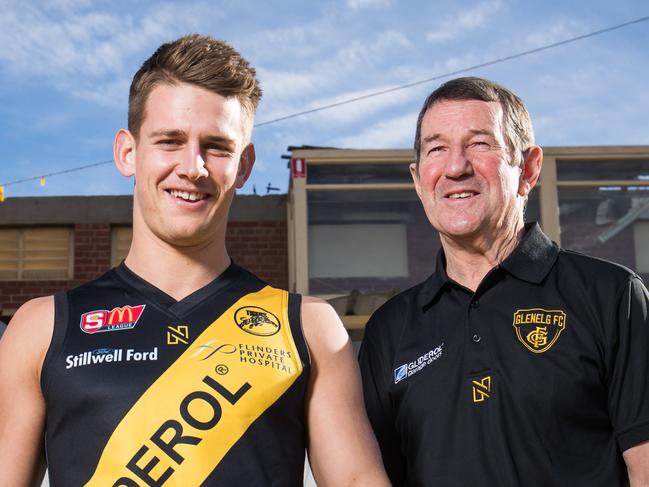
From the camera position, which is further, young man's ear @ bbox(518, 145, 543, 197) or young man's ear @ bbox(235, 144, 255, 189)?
young man's ear @ bbox(518, 145, 543, 197)

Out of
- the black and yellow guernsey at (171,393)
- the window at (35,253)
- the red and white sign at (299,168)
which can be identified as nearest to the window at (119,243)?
the window at (35,253)

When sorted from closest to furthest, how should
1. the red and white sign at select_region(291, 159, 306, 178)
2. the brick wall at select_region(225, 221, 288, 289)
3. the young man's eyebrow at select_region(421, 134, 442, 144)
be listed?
1. the young man's eyebrow at select_region(421, 134, 442, 144)
2. the red and white sign at select_region(291, 159, 306, 178)
3. the brick wall at select_region(225, 221, 288, 289)

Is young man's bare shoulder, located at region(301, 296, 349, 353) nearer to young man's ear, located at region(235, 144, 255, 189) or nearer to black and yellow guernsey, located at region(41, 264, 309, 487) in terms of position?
black and yellow guernsey, located at region(41, 264, 309, 487)

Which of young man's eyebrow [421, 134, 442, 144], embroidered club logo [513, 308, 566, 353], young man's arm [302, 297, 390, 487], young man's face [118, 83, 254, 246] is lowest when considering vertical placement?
young man's arm [302, 297, 390, 487]

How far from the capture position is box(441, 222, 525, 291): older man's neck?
248 centimetres

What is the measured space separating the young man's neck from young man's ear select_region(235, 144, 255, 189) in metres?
0.18

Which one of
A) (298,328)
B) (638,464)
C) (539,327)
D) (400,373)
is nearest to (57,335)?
(298,328)

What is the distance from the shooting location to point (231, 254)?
38.4 ft

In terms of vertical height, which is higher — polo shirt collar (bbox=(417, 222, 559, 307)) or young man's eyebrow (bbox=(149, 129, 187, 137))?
young man's eyebrow (bbox=(149, 129, 187, 137))

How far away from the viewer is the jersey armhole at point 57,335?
6.36ft

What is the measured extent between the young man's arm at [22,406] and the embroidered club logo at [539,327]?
129 cm

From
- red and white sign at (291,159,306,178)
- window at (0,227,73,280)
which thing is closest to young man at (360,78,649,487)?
red and white sign at (291,159,306,178)

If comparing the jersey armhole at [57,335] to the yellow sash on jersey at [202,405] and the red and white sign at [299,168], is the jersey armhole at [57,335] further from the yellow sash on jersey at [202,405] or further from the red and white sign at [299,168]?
the red and white sign at [299,168]

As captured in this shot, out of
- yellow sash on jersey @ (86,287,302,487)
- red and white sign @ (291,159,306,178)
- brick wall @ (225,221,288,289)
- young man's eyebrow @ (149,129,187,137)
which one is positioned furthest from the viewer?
brick wall @ (225,221,288,289)
